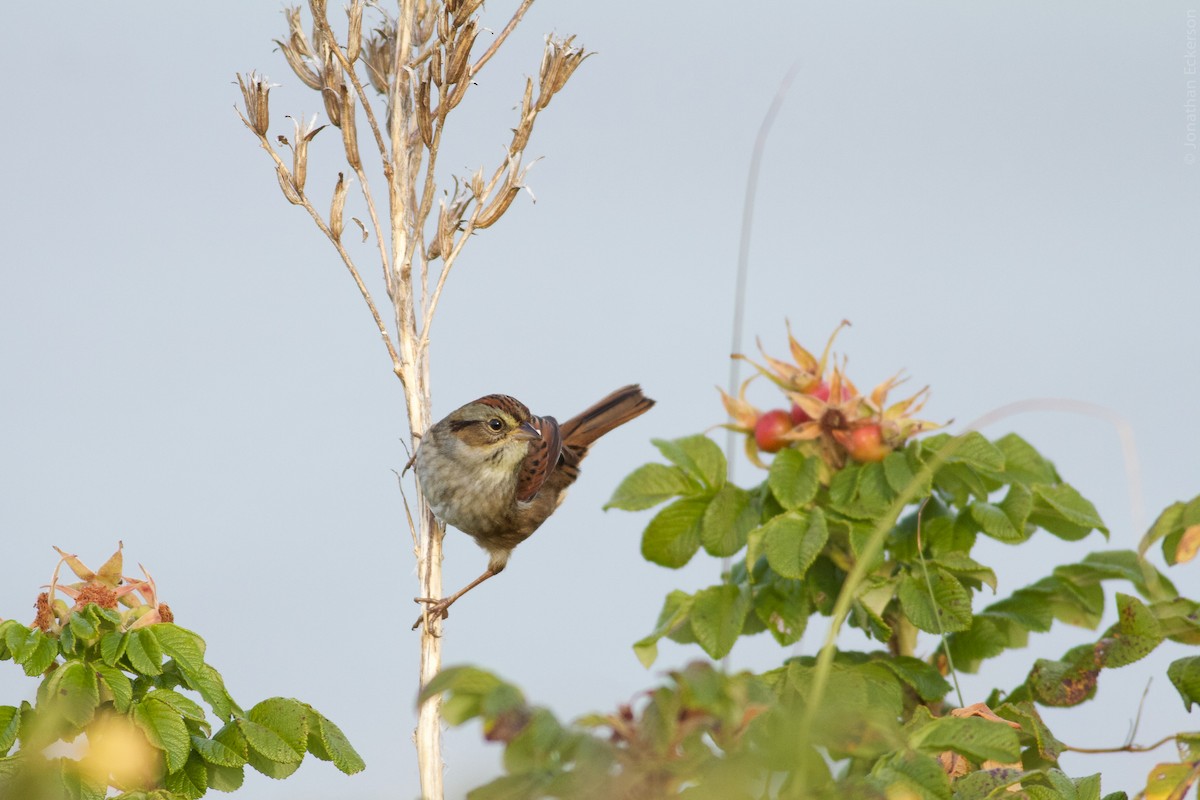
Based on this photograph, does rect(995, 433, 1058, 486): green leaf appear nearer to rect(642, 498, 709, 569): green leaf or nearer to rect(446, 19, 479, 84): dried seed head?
rect(642, 498, 709, 569): green leaf

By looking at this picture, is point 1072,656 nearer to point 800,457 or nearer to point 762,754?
point 800,457

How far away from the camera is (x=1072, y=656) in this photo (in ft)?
10.2

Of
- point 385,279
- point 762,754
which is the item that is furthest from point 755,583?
point 762,754

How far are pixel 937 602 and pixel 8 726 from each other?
204cm

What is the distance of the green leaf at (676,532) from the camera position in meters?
3.22

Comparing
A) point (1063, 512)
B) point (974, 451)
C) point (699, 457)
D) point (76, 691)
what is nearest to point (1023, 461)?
point (1063, 512)

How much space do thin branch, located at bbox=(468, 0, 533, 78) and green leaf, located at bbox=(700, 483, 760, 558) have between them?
1266mm

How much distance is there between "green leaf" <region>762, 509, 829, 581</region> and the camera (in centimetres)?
279

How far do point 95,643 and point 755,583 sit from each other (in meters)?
1.53

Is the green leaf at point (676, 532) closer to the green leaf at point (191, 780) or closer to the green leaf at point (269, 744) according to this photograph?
the green leaf at point (269, 744)

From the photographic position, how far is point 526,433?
4660mm

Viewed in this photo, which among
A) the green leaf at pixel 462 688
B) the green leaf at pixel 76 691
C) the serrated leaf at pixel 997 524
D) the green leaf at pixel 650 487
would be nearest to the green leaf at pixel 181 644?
the green leaf at pixel 76 691

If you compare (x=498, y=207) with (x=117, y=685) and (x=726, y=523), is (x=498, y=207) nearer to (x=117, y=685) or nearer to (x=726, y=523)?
(x=726, y=523)

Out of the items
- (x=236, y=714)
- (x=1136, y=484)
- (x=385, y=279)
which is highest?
(x=385, y=279)
